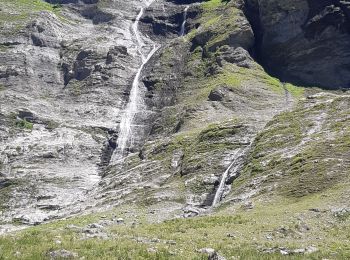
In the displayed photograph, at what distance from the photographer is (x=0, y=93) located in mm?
94812

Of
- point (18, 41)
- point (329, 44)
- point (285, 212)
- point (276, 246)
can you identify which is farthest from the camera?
point (18, 41)

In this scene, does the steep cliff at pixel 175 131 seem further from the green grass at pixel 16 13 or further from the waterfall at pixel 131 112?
the green grass at pixel 16 13

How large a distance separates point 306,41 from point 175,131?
4458cm

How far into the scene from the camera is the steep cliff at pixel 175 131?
29.4 metres

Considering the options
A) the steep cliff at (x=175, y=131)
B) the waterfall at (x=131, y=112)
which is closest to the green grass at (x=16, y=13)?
the steep cliff at (x=175, y=131)

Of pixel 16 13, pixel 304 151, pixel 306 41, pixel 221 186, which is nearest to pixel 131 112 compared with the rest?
pixel 306 41

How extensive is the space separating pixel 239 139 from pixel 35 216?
27451mm

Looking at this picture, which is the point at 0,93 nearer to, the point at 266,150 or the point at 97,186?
the point at 97,186

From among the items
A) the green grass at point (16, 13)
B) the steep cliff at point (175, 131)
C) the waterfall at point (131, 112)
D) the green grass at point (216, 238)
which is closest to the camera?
the green grass at point (216, 238)

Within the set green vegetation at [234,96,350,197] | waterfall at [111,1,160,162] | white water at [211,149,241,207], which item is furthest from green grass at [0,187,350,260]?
waterfall at [111,1,160,162]

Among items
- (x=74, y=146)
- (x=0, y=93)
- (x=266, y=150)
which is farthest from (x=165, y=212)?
(x=0, y=93)

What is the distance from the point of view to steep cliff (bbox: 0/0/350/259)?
96.4 ft

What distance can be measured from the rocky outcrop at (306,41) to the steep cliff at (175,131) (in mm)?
310

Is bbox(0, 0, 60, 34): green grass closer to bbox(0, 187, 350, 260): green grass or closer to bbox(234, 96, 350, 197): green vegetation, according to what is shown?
bbox(234, 96, 350, 197): green vegetation
